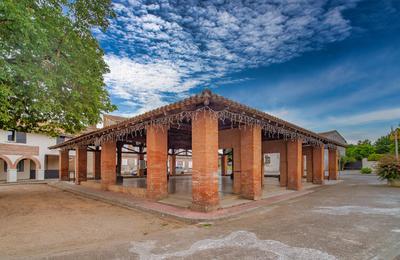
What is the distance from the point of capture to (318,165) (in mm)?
15852

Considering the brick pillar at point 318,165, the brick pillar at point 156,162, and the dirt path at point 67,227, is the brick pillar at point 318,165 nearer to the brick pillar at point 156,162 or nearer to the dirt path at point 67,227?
the brick pillar at point 156,162

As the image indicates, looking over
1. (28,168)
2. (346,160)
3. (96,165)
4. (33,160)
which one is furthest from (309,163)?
(28,168)

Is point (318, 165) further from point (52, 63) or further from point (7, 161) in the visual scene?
point (7, 161)

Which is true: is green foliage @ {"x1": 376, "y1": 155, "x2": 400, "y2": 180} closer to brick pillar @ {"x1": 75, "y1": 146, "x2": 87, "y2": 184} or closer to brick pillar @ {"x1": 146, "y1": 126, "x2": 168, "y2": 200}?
brick pillar @ {"x1": 146, "y1": 126, "x2": 168, "y2": 200}

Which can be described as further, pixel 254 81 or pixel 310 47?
pixel 254 81

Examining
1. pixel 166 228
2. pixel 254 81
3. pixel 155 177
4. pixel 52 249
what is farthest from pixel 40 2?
pixel 254 81

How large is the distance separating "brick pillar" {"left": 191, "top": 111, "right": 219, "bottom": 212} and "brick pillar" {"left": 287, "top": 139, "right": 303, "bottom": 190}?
6.69 m

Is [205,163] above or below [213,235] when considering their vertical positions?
above

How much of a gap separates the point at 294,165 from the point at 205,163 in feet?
23.4

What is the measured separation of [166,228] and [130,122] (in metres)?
5.01

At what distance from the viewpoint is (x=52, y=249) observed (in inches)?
180

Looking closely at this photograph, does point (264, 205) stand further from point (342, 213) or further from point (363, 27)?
point (363, 27)

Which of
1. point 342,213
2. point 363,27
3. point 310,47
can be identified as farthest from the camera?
point 310,47

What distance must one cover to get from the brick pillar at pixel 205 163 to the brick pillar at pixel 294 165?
6689mm
